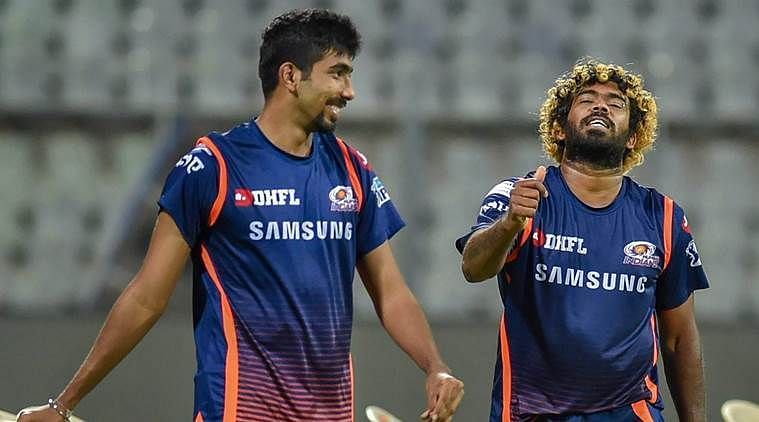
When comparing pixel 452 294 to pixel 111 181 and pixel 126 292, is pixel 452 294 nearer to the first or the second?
pixel 111 181

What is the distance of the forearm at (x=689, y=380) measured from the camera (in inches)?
175

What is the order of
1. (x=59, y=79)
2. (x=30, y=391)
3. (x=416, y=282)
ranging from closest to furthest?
(x=30, y=391), (x=416, y=282), (x=59, y=79)

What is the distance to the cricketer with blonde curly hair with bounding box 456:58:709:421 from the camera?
4172 millimetres

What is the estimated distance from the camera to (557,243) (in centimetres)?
423

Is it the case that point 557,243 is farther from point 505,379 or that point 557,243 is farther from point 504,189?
point 505,379

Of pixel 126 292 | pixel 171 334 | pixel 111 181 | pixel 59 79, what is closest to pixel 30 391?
pixel 171 334

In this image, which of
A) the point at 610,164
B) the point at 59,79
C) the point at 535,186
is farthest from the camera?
the point at 59,79

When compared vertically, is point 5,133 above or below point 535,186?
above

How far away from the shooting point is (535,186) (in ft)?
12.5

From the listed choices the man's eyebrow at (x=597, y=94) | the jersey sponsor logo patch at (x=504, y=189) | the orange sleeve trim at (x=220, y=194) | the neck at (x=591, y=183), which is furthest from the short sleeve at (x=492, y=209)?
the orange sleeve trim at (x=220, y=194)

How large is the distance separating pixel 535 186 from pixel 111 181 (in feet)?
13.9

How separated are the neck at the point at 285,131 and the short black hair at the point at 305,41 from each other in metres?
0.09

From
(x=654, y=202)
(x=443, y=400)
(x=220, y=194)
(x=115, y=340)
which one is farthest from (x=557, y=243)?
(x=115, y=340)

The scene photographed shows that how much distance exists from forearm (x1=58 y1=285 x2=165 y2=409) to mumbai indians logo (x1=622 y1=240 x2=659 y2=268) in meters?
1.48
